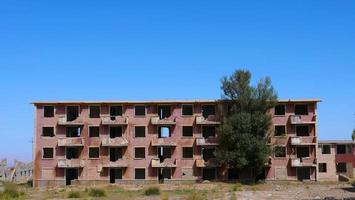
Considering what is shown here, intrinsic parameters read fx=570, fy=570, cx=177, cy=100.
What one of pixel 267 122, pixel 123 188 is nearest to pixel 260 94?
pixel 267 122

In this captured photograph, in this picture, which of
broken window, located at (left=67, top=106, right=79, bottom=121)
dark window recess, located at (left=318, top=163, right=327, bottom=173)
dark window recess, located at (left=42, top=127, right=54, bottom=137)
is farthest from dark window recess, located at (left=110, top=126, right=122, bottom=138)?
dark window recess, located at (left=318, top=163, right=327, bottom=173)

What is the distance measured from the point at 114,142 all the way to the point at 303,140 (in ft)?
92.6

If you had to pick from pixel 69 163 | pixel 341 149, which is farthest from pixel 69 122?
pixel 341 149

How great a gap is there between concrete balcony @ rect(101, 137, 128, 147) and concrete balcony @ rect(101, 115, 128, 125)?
2.40m

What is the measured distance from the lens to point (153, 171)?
3364 inches

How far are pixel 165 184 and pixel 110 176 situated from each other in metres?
9.30

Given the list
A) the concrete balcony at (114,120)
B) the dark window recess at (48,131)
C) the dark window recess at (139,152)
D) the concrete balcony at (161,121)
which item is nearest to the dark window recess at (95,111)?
the concrete balcony at (114,120)

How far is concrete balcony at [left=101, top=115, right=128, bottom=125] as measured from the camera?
280 ft

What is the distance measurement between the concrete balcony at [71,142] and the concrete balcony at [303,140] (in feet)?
103

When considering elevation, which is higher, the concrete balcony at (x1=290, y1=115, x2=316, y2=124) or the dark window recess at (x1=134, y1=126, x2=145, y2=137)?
the concrete balcony at (x1=290, y1=115, x2=316, y2=124)

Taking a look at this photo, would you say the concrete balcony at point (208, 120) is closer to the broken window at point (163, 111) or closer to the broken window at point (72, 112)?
the broken window at point (163, 111)

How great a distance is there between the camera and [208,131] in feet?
285

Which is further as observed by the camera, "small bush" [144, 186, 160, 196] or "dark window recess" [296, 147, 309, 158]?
"dark window recess" [296, 147, 309, 158]

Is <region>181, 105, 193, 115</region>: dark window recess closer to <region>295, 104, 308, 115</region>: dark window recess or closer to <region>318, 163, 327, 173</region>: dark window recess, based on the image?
<region>295, 104, 308, 115</region>: dark window recess
